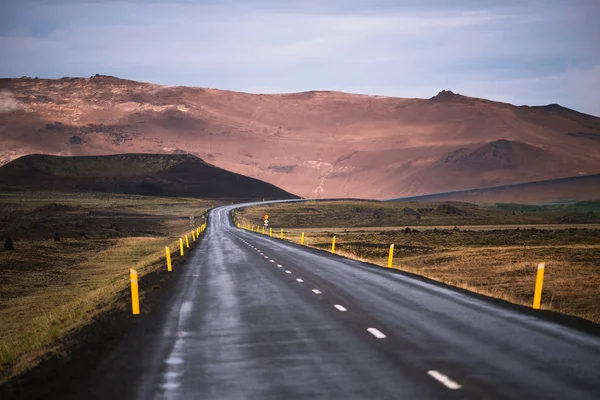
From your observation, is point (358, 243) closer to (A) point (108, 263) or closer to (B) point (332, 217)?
→ (A) point (108, 263)

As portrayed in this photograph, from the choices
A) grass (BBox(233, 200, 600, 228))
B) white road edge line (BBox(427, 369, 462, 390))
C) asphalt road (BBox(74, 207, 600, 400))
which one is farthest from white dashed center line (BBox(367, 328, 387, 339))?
grass (BBox(233, 200, 600, 228))

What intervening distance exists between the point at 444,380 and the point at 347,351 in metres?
2.71

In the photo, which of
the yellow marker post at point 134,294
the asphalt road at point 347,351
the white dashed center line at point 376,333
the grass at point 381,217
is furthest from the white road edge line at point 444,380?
the grass at point 381,217

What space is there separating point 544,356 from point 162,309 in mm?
10360

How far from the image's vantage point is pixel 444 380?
1025 cm

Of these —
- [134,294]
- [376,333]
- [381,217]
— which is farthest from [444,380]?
[381,217]

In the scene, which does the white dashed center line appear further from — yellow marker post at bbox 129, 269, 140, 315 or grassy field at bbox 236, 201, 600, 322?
grassy field at bbox 236, 201, 600, 322

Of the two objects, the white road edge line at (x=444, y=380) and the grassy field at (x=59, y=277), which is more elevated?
the white road edge line at (x=444, y=380)

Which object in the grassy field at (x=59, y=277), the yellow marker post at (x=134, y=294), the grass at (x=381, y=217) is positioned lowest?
the grassy field at (x=59, y=277)

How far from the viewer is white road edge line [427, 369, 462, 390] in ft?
32.4

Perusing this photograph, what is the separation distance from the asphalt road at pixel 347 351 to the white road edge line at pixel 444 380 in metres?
0.03

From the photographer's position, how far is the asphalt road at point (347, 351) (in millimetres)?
9969

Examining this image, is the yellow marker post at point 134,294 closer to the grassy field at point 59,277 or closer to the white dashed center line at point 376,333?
the grassy field at point 59,277

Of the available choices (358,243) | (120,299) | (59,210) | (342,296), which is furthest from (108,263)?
(59,210)
